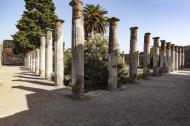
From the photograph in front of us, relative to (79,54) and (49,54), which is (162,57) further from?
(79,54)

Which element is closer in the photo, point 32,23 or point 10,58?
point 32,23

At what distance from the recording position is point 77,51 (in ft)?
37.1

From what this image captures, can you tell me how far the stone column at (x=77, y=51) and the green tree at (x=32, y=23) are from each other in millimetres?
29793

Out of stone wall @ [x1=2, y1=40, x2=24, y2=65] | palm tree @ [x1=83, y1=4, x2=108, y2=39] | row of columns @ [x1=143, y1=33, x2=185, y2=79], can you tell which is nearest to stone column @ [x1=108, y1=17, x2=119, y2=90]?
row of columns @ [x1=143, y1=33, x2=185, y2=79]

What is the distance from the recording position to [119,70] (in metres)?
16.7

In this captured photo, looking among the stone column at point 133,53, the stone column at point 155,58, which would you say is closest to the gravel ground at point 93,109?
the stone column at point 133,53

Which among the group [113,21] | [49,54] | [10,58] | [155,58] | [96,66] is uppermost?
[113,21]

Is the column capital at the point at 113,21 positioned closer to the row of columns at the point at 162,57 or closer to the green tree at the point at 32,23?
the row of columns at the point at 162,57

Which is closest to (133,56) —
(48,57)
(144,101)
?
(48,57)

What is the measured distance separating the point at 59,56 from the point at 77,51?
408 cm

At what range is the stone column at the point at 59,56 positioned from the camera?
15.0 metres

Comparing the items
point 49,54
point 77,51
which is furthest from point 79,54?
point 49,54

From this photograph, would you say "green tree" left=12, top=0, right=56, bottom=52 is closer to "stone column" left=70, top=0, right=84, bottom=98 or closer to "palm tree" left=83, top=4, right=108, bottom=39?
"palm tree" left=83, top=4, right=108, bottom=39

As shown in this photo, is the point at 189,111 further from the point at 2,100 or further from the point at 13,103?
the point at 2,100
